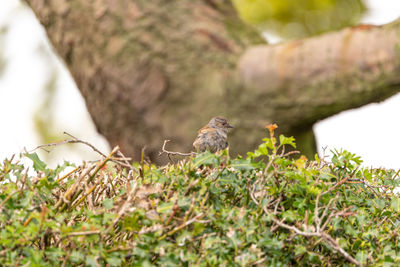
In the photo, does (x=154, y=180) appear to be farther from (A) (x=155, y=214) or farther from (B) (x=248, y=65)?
(B) (x=248, y=65)

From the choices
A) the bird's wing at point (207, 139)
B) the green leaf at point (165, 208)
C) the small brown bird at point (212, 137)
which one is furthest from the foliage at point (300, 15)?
the green leaf at point (165, 208)

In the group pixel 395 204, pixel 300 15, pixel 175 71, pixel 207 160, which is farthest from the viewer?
pixel 300 15

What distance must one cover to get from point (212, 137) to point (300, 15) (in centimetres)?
699

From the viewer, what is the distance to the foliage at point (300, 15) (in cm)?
1061

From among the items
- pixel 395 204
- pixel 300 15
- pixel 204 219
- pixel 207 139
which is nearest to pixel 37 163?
pixel 204 219


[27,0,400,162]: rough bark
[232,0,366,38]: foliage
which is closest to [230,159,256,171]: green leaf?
[27,0,400,162]: rough bark

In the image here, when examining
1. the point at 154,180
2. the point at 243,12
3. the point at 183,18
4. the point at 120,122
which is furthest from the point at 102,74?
the point at 243,12

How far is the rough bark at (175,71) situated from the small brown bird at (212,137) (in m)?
1.09

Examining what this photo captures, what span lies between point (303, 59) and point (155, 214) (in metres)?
3.85

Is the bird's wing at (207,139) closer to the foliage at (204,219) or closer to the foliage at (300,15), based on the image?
the foliage at (204,219)

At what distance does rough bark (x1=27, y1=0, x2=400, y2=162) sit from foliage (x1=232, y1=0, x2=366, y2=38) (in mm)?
4482

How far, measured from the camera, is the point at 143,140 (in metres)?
6.22

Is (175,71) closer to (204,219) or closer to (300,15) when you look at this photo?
(204,219)

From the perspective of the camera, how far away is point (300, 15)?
421 inches
